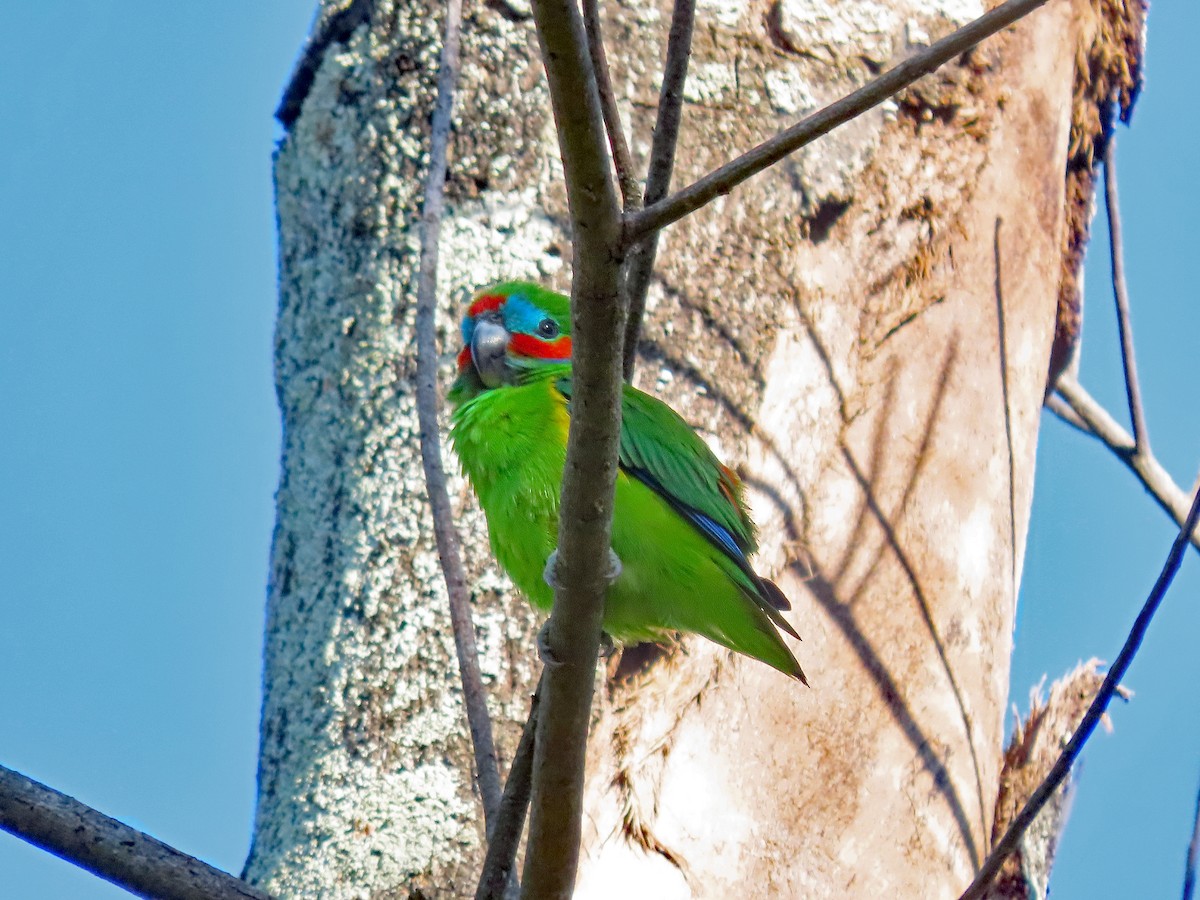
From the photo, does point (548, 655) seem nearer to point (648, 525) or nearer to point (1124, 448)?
point (648, 525)

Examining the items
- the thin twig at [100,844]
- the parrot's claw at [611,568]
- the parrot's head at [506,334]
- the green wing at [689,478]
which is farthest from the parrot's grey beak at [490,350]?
the thin twig at [100,844]

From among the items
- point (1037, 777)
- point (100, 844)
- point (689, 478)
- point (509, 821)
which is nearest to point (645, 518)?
point (689, 478)

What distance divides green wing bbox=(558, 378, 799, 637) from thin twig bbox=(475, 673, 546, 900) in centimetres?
75

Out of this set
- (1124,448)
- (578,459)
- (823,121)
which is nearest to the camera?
(823,121)

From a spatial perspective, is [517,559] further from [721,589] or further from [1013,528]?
[1013,528]

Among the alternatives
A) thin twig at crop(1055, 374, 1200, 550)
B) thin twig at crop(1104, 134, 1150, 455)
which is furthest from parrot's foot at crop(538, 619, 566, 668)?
thin twig at crop(1055, 374, 1200, 550)

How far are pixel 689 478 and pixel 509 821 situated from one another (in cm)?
94

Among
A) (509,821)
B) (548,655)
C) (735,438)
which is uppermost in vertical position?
(735,438)

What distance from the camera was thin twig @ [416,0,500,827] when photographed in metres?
2.22

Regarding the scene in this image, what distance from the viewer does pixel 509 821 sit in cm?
195

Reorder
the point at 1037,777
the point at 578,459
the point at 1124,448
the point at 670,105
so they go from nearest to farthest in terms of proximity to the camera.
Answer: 1. the point at 578,459
2. the point at 670,105
3. the point at 1037,777
4. the point at 1124,448

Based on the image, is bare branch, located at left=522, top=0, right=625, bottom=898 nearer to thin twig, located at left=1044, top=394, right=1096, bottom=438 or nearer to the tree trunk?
the tree trunk

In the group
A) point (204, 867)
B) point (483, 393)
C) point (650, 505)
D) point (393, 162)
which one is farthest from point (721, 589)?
point (393, 162)

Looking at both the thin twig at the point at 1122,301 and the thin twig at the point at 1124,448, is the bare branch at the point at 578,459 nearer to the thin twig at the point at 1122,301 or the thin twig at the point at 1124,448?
the thin twig at the point at 1122,301
